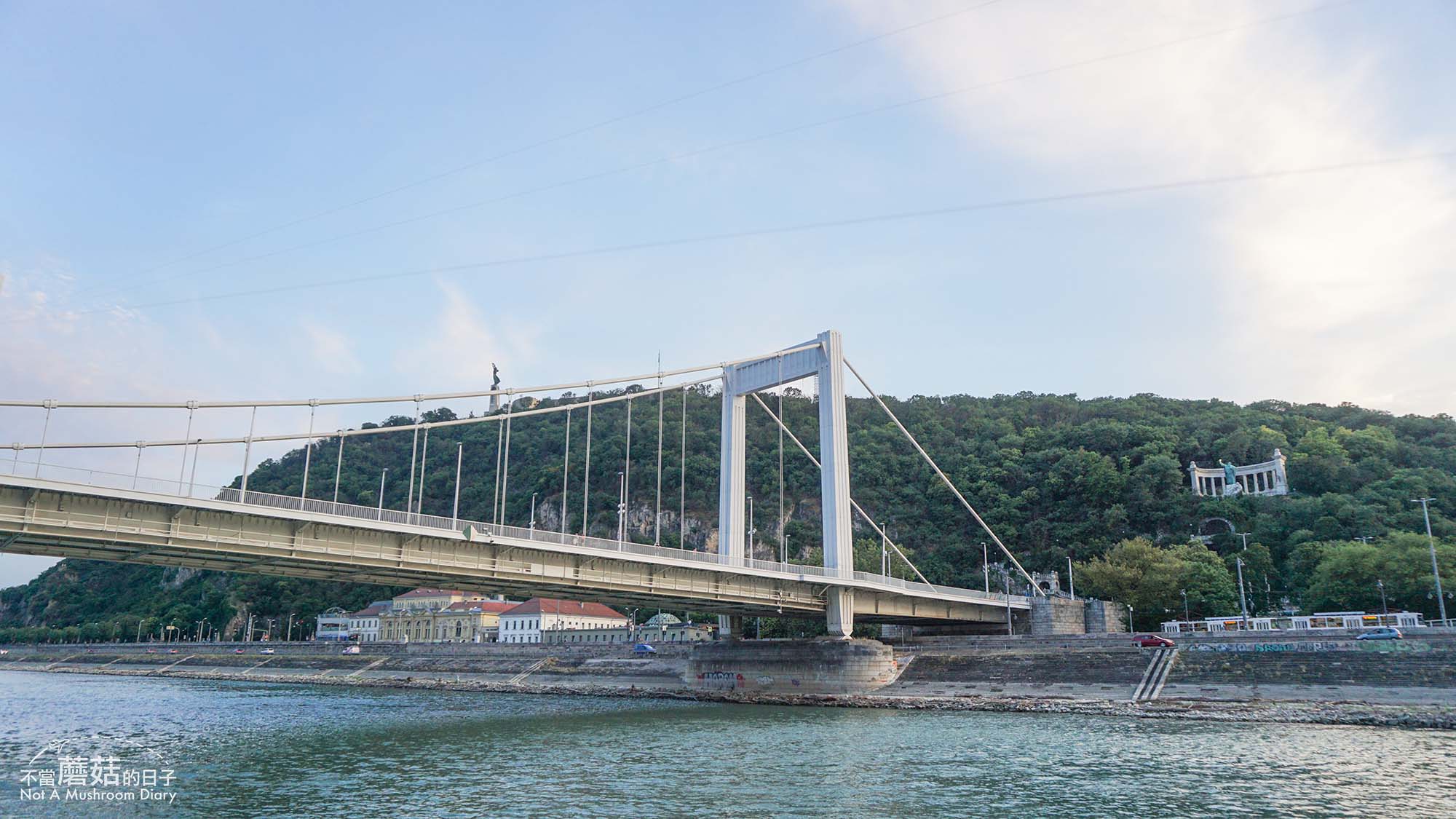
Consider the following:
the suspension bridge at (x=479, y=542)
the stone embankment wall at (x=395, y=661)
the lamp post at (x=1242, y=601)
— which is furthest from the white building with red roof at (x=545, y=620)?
the lamp post at (x=1242, y=601)

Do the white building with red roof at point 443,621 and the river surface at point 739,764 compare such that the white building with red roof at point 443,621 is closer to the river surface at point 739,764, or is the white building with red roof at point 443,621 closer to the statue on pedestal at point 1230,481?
the river surface at point 739,764

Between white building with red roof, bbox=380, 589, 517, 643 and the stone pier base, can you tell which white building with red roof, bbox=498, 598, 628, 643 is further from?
the stone pier base

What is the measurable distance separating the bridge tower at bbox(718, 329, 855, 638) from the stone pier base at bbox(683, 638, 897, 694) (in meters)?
1.61

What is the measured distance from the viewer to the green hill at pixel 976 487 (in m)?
84.8

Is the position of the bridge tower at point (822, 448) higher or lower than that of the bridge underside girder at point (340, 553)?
higher

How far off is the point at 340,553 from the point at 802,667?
2886 centimetres

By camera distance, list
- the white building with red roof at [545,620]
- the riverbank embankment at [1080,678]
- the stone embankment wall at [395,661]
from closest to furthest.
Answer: the riverbank embankment at [1080,678] < the stone embankment wall at [395,661] < the white building with red roof at [545,620]

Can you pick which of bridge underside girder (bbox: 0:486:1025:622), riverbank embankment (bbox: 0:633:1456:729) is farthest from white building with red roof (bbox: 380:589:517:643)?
bridge underside girder (bbox: 0:486:1025:622)

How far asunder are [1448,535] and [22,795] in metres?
94.4

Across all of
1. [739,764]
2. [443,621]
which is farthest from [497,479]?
[443,621]

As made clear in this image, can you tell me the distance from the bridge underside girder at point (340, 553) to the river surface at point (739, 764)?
594cm

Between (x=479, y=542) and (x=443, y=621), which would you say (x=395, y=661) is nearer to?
(x=443, y=621)

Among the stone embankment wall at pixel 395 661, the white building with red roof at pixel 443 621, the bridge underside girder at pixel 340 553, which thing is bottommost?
the stone embankment wall at pixel 395 661

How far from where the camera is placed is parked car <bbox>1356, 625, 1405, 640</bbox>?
42.3 meters
